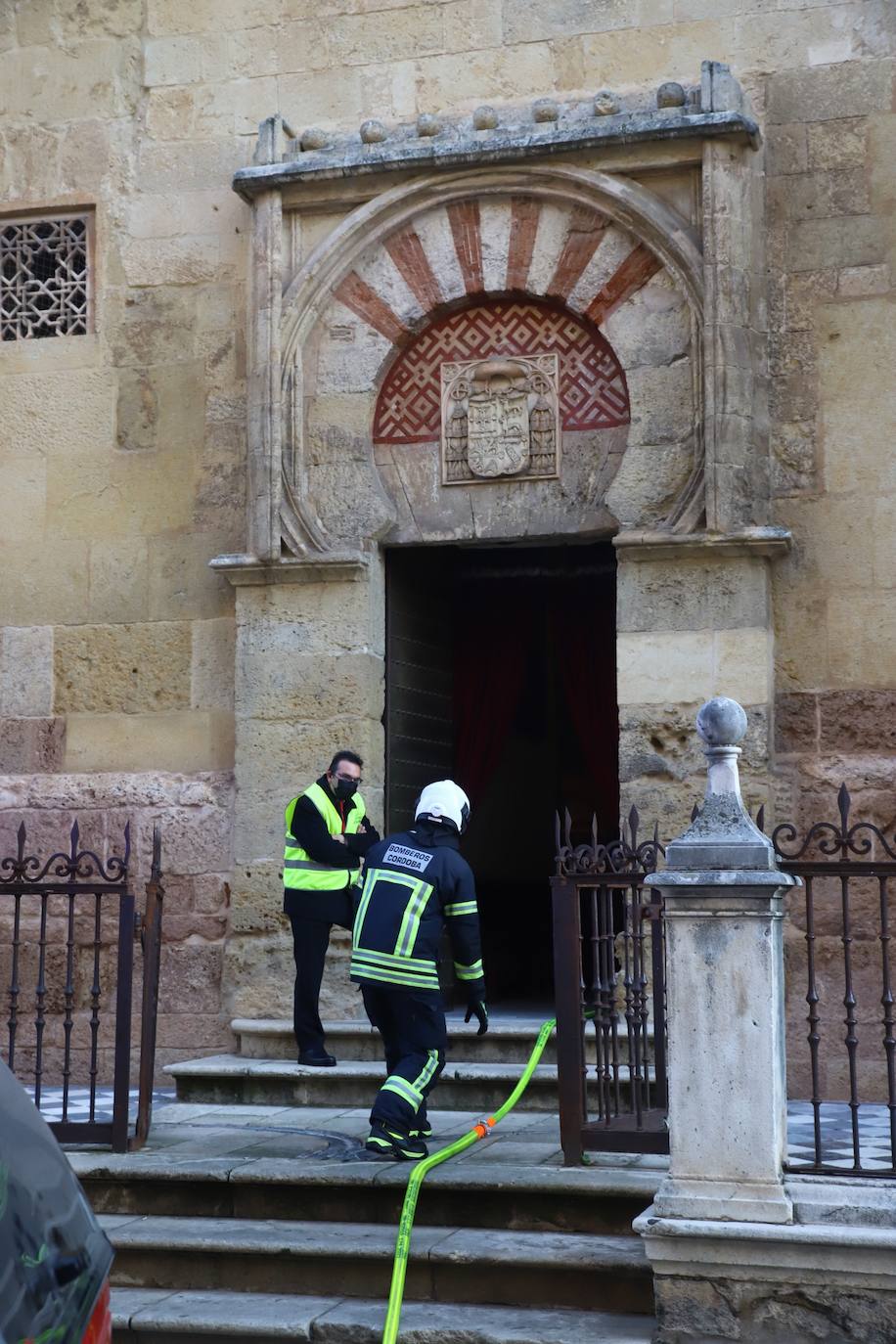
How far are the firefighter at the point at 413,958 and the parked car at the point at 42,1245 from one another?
385 cm

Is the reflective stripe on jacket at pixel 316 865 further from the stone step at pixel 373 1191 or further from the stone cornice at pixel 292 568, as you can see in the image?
the stone step at pixel 373 1191

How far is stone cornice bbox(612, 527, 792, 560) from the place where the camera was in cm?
811

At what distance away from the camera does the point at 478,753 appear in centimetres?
1023

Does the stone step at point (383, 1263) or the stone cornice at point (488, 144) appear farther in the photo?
the stone cornice at point (488, 144)

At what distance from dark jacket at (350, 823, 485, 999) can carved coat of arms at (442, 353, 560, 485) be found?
2.75 metres

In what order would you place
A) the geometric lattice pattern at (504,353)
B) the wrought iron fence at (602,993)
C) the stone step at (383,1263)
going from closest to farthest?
1. the stone step at (383,1263)
2. the wrought iron fence at (602,993)
3. the geometric lattice pattern at (504,353)

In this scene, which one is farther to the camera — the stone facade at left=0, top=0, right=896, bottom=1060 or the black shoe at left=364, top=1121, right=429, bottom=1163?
the stone facade at left=0, top=0, right=896, bottom=1060

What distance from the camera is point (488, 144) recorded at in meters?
8.61

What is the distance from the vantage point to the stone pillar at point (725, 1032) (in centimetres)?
488

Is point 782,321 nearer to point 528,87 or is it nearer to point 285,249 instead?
point 528,87

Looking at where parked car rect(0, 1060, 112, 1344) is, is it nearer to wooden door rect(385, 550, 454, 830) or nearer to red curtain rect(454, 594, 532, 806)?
wooden door rect(385, 550, 454, 830)

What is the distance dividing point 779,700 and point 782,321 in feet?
6.10

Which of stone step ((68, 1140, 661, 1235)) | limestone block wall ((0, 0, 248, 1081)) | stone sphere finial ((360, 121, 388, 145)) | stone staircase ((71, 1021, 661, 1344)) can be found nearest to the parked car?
stone staircase ((71, 1021, 661, 1344))

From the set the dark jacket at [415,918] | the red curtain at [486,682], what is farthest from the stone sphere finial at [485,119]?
the dark jacket at [415,918]
